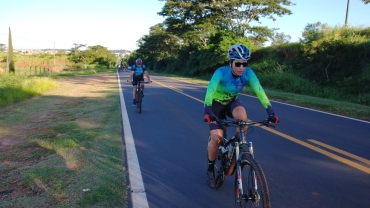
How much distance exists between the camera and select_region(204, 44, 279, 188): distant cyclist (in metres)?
3.85

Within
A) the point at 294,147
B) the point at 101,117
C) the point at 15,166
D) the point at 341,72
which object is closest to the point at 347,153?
the point at 294,147

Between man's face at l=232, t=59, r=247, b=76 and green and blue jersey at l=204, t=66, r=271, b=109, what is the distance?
0.10 metres

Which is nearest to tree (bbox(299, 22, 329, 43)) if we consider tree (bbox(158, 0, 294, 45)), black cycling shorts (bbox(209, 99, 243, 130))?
tree (bbox(158, 0, 294, 45))

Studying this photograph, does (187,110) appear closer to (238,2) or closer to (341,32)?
(341,32)

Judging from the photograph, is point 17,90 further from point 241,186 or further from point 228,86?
point 241,186

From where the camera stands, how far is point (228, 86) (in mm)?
4227

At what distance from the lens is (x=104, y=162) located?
561cm

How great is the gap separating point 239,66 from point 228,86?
37 centimetres

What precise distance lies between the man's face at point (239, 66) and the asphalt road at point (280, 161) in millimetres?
1539

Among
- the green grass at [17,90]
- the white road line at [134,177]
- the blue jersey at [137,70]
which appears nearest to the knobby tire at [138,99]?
the blue jersey at [137,70]

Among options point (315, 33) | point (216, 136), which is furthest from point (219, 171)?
point (315, 33)

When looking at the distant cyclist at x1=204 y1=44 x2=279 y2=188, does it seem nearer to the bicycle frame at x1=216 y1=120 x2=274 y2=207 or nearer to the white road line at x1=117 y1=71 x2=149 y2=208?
the bicycle frame at x1=216 y1=120 x2=274 y2=207

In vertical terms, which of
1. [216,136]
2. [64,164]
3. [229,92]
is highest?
[229,92]

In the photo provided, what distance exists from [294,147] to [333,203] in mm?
2749
